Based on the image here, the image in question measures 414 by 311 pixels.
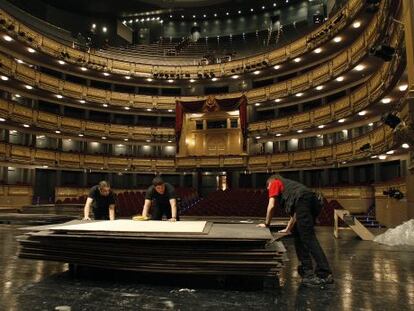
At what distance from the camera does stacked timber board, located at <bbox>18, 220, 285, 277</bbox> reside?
4.11 metres

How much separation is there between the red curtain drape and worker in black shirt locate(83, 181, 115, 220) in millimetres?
19340

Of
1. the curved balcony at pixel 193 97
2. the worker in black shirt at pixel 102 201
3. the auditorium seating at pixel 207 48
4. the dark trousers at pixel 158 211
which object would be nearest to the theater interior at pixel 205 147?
the curved balcony at pixel 193 97

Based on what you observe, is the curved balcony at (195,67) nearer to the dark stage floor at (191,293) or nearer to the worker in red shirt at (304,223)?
the worker in red shirt at (304,223)

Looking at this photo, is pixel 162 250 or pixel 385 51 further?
pixel 385 51

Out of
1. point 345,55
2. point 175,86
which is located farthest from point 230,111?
point 345,55

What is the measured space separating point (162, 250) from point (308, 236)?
6.54 ft

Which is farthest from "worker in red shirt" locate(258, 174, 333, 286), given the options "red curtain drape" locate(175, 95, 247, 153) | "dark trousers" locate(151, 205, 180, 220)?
"red curtain drape" locate(175, 95, 247, 153)

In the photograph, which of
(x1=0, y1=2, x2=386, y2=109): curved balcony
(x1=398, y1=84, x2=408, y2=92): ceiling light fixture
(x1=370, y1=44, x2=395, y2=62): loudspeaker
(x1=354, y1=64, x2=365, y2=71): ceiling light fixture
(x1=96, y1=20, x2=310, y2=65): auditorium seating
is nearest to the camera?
(x1=370, y1=44, x2=395, y2=62): loudspeaker

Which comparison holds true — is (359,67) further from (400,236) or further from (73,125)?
(73,125)

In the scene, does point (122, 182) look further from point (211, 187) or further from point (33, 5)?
point (33, 5)

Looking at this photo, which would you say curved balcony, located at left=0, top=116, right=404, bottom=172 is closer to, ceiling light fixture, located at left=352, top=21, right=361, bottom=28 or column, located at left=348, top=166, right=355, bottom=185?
column, located at left=348, top=166, right=355, bottom=185

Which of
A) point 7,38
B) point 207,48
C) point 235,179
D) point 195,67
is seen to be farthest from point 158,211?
point 207,48

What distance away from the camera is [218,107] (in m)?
26.3

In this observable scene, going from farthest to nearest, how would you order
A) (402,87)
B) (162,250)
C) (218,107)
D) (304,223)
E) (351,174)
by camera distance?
(218,107), (351,174), (402,87), (304,223), (162,250)
